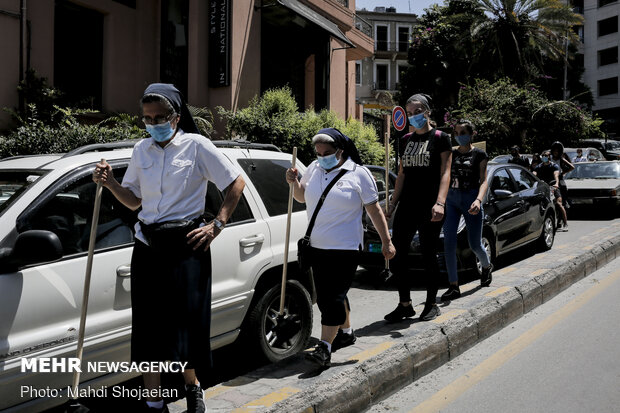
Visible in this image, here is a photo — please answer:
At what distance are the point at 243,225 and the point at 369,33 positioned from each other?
2030 centimetres

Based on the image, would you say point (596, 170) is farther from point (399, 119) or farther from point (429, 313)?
point (429, 313)

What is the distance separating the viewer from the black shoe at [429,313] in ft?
16.1

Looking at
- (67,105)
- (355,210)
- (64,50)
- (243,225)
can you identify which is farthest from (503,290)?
(64,50)

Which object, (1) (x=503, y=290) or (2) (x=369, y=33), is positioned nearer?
(1) (x=503, y=290)

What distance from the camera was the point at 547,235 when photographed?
30.4 feet

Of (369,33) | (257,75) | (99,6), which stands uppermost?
(369,33)

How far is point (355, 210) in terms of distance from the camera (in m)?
3.90

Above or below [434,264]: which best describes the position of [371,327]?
below

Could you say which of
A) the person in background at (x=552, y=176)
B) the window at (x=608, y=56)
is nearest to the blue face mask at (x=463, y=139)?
the person in background at (x=552, y=176)

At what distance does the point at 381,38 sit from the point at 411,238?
53.2 metres

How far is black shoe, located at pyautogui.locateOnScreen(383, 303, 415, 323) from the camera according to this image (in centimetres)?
494

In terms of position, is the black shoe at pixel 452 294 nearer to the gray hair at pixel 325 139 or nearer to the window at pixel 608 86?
the gray hair at pixel 325 139

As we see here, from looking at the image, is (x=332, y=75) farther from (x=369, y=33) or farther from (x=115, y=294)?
(x=115, y=294)

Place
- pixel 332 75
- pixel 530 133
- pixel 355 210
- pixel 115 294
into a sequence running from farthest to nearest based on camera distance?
pixel 530 133
pixel 332 75
pixel 355 210
pixel 115 294
